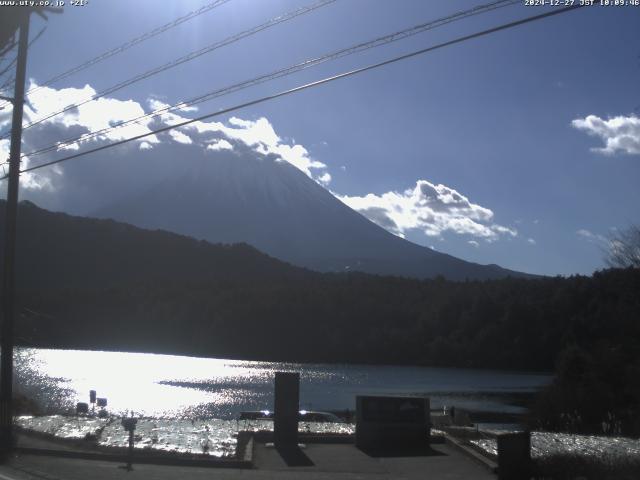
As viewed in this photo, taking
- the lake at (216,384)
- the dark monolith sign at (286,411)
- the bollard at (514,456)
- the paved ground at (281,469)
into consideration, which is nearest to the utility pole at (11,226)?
the paved ground at (281,469)

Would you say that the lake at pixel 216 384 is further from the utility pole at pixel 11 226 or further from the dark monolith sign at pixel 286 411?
the dark monolith sign at pixel 286 411

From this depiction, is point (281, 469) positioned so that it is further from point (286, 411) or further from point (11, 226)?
point (11, 226)

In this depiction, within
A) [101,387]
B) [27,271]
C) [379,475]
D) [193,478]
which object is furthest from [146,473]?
[27,271]

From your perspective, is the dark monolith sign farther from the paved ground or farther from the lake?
the lake

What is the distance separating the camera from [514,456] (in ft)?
39.3

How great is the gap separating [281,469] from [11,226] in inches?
312

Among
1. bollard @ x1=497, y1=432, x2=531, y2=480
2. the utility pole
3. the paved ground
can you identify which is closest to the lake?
the utility pole

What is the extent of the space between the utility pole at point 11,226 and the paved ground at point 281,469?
2.77 m

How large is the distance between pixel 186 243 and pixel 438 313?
69575 mm

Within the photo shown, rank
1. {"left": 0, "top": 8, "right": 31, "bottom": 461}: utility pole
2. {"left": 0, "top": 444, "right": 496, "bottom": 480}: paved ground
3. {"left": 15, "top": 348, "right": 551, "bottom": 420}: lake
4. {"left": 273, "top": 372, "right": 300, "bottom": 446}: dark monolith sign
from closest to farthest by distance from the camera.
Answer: {"left": 0, "top": 444, "right": 496, "bottom": 480}: paved ground, {"left": 273, "top": 372, "right": 300, "bottom": 446}: dark monolith sign, {"left": 0, "top": 8, "right": 31, "bottom": 461}: utility pole, {"left": 15, "top": 348, "right": 551, "bottom": 420}: lake

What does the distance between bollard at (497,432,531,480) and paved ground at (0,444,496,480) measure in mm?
627

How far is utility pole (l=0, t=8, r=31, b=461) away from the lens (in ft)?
54.3

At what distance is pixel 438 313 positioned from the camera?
363ft

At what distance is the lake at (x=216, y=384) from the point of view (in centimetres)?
5672
